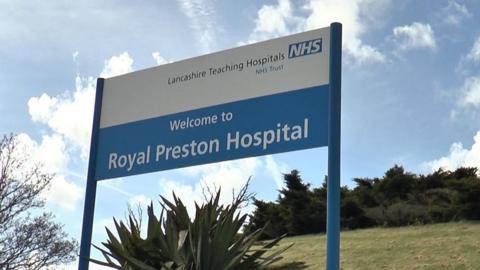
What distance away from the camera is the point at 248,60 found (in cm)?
795

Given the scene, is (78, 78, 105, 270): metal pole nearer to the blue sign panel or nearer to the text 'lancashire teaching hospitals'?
the blue sign panel

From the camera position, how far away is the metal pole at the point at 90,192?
8.41m

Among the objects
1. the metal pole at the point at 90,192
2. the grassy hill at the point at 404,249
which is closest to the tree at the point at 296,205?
the grassy hill at the point at 404,249

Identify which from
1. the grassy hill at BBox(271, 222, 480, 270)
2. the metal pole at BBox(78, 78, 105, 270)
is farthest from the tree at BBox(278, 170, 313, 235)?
the metal pole at BBox(78, 78, 105, 270)

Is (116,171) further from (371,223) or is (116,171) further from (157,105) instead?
(371,223)

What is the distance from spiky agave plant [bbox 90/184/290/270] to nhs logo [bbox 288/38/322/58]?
1.70m

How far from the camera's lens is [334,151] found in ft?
22.2

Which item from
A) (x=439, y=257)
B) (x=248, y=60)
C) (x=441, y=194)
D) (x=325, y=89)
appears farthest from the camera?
(x=441, y=194)

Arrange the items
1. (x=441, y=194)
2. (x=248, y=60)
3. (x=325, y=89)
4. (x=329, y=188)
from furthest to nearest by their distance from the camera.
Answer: (x=441, y=194)
(x=248, y=60)
(x=325, y=89)
(x=329, y=188)

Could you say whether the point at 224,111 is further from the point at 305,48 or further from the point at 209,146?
the point at 305,48

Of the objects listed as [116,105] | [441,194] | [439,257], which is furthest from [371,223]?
[116,105]

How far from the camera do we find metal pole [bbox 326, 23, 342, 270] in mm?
6453

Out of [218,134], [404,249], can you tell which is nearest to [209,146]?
[218,134]

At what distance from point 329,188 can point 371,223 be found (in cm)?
2293
